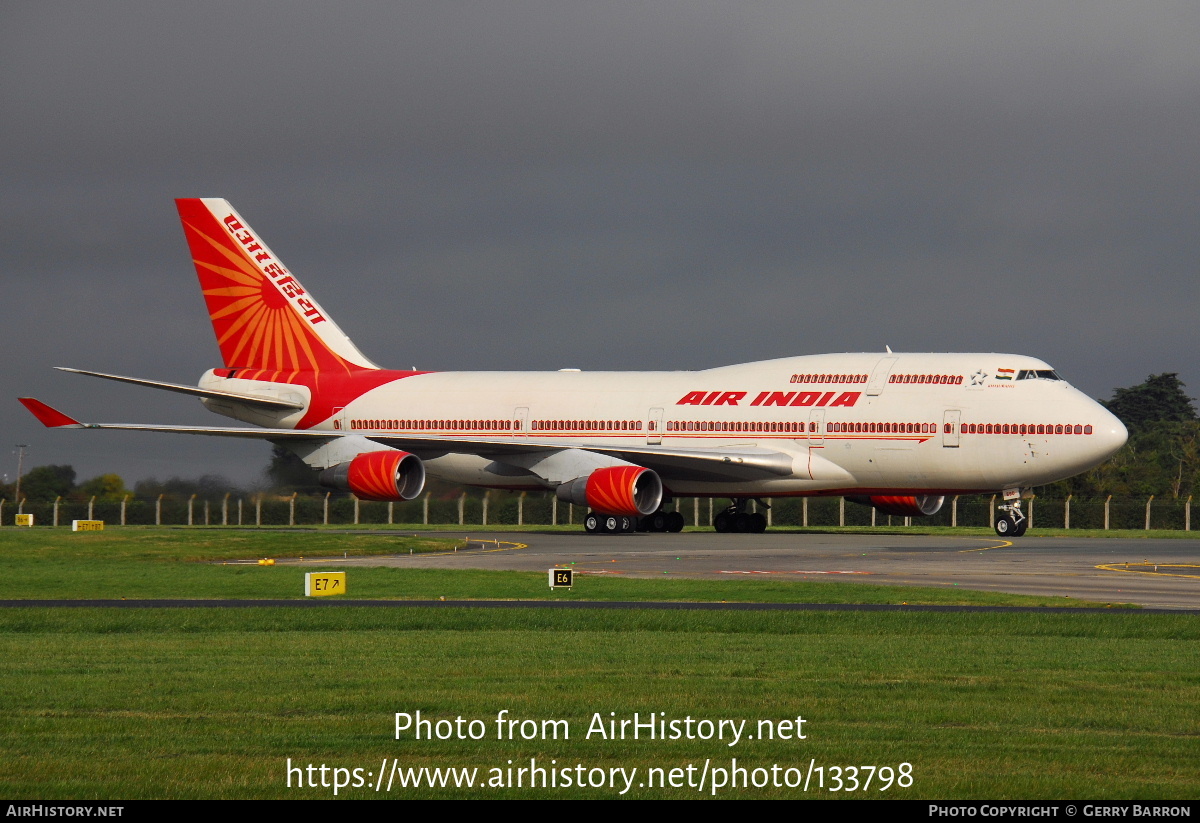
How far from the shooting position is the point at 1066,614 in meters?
23.1

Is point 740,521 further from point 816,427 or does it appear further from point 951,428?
point 951,428

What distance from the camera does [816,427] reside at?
51938 mm

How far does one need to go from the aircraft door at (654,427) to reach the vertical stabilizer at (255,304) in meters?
14.4

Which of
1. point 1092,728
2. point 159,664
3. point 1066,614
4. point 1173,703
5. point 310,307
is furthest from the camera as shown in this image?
point 310,307

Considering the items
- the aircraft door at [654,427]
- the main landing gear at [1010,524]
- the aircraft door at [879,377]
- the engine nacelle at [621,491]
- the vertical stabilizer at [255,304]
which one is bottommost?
the main landing gear at [1010,524]

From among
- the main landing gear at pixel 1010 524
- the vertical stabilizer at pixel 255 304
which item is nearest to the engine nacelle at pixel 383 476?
the vertical stabilizer at pixel 255 304

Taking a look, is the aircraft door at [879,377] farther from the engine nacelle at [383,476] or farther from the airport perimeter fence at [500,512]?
the engine nacelle at [383,476]

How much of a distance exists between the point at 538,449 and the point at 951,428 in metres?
14.4

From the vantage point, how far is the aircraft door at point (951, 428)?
4950 cm

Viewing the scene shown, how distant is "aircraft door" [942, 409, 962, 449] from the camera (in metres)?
49.5

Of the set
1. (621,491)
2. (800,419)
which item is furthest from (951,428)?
(621,491)
